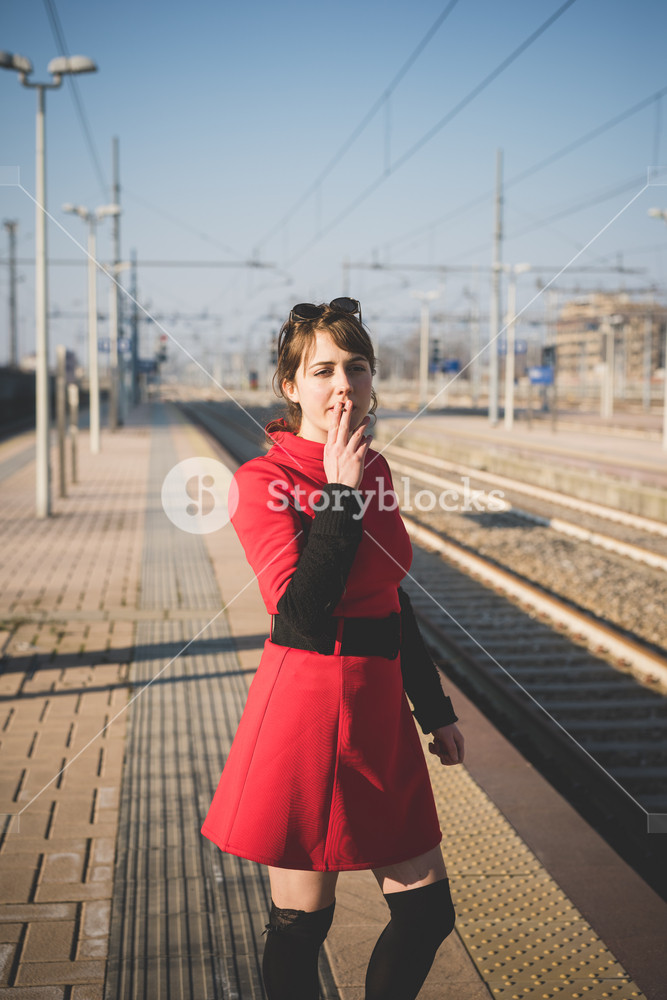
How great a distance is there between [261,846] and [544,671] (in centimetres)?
464

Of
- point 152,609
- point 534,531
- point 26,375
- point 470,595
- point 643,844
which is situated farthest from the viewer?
point 26,375

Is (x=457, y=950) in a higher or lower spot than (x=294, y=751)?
lower

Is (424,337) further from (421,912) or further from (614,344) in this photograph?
(421,912)

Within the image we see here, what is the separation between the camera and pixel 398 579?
1.86 meters

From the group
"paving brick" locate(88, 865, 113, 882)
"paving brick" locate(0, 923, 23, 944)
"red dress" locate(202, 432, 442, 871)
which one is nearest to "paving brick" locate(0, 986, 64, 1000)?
"paving brick" locate(0, 923, 23, 944)

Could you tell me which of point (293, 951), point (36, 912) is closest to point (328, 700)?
point (293, 951)

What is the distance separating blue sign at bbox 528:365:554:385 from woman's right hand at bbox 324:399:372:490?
27.2 m

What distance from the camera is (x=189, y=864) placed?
3332 millimetres

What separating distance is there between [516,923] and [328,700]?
61.6 inches

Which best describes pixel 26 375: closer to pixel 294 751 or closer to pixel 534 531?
pixel 534 531

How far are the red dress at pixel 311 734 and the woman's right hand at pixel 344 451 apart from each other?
8cm

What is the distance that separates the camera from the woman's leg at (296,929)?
1810 millimetres

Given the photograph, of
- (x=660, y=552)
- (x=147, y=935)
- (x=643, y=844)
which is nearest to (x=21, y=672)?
(x=147, y=935)

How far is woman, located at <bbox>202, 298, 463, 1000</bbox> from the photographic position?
1.74 m
